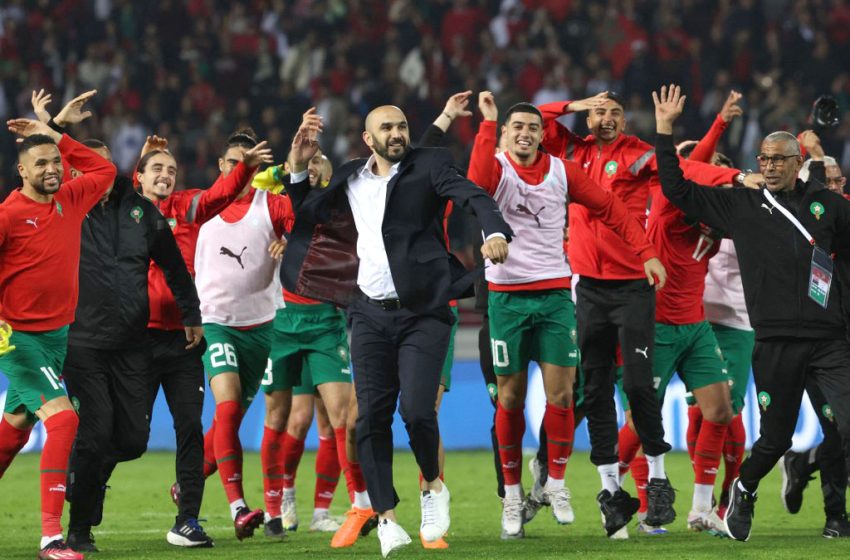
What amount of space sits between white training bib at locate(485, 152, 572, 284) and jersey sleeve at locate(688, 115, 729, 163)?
4.12 feet

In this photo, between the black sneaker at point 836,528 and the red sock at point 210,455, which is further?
the red sock at point 210,455

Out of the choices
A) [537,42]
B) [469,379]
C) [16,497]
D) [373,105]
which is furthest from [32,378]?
[537,42]

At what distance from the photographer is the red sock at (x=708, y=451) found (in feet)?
31.2

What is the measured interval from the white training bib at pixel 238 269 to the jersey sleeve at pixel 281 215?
31mm

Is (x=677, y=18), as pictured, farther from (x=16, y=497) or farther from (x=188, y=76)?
(x=16, y=497)

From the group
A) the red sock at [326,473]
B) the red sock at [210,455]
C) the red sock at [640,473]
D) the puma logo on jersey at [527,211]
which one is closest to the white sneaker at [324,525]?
the red sock at [326,473]

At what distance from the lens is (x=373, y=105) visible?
19.7 m

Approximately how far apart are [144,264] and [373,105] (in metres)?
11.1

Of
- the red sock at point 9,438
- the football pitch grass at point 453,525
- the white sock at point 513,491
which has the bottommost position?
the football pitch grass at point 453,525

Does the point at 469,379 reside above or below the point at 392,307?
below

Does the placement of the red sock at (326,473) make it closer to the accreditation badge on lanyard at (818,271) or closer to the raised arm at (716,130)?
the raised arm at (716,130)

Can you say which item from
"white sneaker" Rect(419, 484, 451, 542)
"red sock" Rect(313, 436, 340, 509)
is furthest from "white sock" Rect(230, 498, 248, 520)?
"white sneaker" Rect(419, 484, 451, 542)

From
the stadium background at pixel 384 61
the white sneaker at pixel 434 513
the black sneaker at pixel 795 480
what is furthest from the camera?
the stadium background at pixel 384 61

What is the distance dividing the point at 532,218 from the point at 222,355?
2253 millimetres
